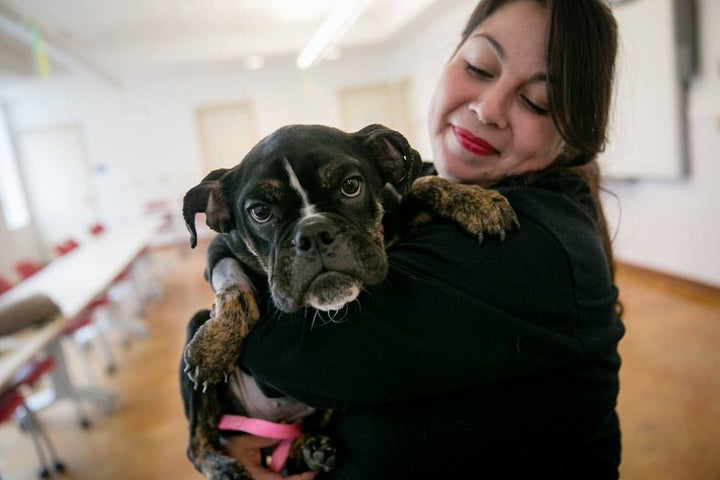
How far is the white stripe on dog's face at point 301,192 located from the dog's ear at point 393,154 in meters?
0.26

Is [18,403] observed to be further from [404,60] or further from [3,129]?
[3,129]

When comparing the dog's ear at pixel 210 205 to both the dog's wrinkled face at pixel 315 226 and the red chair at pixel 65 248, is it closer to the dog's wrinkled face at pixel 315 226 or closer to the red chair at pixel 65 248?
the dog's wrinkled face at pixel 315 226

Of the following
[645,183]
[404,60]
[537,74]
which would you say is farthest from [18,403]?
[404,60]

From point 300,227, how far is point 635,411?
3506 millimetres

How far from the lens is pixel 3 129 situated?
1194 cm

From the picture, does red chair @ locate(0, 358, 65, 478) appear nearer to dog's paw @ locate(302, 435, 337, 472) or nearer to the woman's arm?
dog's paw @ locate(302, 435, 337, 472)

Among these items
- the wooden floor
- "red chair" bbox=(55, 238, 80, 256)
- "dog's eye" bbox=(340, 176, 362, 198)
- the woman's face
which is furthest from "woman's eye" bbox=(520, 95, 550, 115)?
→ "red chair" bbox=(55, 238, 80, 256)

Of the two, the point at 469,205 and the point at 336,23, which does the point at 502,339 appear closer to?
the point at 469,205

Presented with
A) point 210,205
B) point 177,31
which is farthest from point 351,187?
point 177,31

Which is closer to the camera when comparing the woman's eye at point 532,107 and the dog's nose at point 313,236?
the dog's nose at point 313,236

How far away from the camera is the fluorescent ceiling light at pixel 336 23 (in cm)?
551

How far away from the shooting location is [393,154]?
4.65 ft

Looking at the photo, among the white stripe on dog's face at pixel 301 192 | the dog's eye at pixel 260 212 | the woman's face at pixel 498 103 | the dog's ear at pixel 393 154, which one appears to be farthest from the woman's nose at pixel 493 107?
the dog's eye at pixel 260 212

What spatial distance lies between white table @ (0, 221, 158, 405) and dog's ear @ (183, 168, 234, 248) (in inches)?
93.5
